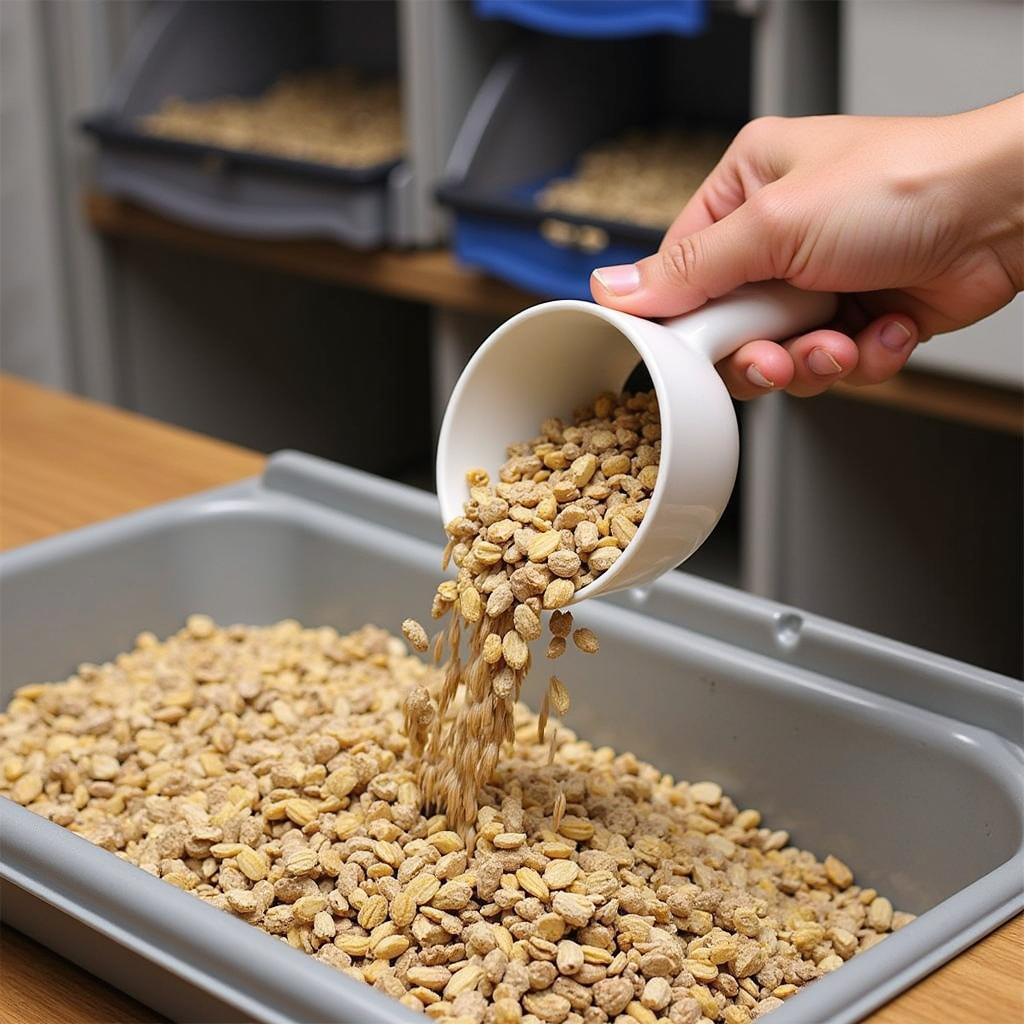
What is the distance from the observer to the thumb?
0.98 m

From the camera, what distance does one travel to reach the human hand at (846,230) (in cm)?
99

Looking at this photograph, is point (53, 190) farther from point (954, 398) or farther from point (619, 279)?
point (619, 279)

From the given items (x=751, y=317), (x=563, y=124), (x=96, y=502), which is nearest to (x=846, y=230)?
(x=751, y=317)

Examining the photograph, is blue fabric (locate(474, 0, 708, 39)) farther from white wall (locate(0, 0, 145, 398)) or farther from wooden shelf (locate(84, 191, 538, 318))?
white wall (locate(0, 0, 145, 398))

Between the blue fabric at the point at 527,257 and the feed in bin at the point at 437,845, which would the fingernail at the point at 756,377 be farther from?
the blue fabric at the point at 527,257

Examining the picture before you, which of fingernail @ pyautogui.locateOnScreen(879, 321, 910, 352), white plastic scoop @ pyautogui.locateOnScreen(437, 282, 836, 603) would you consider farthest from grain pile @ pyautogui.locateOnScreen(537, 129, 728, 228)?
white plastic scoop @ pyautogui.locateOnScreen(437, 282, 836, 603)

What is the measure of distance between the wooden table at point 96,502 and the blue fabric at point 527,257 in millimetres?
631

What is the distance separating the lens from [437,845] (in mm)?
925

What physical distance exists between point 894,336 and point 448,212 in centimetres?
125

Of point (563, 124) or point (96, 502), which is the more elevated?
point (563, 124)

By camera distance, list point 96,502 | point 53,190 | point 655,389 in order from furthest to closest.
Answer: point 53,190 → point 96,502 → point 655,389

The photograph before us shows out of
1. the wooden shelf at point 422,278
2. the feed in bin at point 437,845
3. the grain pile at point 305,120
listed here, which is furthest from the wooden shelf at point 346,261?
the feed in bin at point 437,845

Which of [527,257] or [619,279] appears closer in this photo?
[619,279]

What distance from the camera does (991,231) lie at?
1.07m
